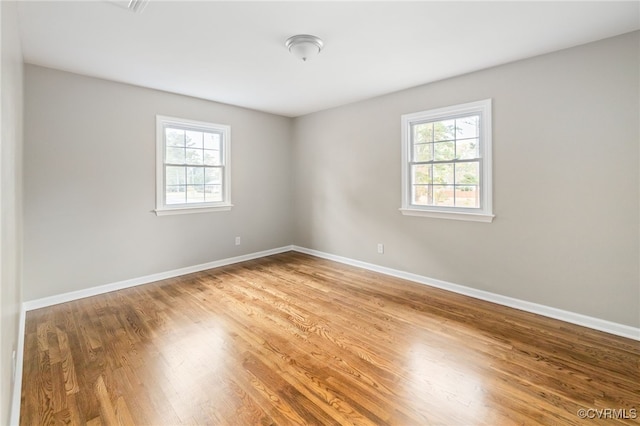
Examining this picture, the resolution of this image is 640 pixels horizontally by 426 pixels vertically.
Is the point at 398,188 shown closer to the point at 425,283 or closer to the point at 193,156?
the point at 425,283

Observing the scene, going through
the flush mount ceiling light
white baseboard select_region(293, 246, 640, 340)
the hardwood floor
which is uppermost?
the flush mount ceiling light

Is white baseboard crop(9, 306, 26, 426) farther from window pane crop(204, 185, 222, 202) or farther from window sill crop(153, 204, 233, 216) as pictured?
window pane crop(204, 185, 222, 202)

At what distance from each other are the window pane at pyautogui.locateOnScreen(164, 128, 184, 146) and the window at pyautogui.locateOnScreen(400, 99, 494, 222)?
125 inches

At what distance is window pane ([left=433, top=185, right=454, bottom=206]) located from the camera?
3689mm

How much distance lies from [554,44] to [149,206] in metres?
4.85

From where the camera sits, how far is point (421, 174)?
13.0 ft

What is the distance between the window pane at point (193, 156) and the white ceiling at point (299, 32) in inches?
39.9

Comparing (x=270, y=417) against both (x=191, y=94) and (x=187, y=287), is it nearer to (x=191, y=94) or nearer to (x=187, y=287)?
(x=187, y=287)

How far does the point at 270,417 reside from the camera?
1690 mm

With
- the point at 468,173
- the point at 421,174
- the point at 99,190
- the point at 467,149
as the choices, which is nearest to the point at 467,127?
the point at 467,149

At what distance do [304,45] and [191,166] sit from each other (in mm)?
2648

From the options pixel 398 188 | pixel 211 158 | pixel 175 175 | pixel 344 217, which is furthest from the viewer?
pixel 344 217

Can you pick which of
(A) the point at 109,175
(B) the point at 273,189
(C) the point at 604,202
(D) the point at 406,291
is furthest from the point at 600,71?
(A) the point at 109,175

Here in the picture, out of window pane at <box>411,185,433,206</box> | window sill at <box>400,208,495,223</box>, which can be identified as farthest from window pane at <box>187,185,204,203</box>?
window pane at <box>411,185,433,206</box>
